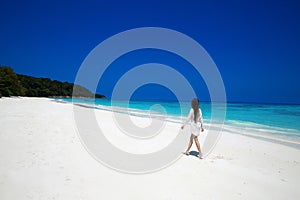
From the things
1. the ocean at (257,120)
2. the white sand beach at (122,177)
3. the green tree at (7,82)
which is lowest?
the white sand beach at (122,177)

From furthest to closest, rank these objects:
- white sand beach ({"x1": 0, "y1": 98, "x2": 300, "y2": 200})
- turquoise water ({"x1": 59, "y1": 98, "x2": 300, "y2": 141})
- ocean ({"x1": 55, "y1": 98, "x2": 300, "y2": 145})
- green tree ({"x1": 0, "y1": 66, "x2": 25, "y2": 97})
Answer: green tree ({"x1": 0, "y1": 66, "x2": 25, "y2": 97}) → turquoise water ({"x1": 59, "y1": 98, "x2": 300, "y2": 141}) → ocean ({"x1": 55, "y1": 98, "x2": 300, "y2": 145}) → white sand beach ({"x1": 0, "y1": 98, "x2": 300, "y2": 200})

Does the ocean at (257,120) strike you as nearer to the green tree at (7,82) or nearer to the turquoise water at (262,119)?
the turquoise water at (262,119)

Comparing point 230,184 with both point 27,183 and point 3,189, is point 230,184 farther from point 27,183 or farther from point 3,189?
point 3,189

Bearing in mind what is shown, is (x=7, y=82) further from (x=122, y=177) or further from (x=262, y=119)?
(x=122, y=177)

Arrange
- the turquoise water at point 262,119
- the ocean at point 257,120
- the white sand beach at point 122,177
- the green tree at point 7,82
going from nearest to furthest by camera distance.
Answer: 1. the white sand beach at point 122,177
2. the ocean at point 257,120
3. the turquoise water at point 262,119
4. the green tree at point 7,82

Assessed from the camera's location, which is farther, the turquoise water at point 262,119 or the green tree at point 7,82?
the green tree at point 7,82

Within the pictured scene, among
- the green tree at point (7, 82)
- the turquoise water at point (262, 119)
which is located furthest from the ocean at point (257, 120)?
the green tree at point (7, 82)

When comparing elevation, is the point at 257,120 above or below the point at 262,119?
below

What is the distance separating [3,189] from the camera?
11.8ft

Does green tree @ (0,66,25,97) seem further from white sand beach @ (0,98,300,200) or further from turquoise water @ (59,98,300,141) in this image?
white sand beach @ (0,98,300,200)

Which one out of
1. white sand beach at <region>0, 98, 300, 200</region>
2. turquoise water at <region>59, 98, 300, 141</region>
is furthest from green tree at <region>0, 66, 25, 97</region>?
white sand beach at <region>0, 98, 300, 200</region>

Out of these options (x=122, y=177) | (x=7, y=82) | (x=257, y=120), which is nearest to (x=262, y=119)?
(x=257, y=120)

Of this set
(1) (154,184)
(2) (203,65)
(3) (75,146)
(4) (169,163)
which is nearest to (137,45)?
(2) (203,65)

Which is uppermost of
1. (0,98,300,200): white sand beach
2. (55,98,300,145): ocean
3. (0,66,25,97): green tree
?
→ (0,66,25,97): green tree
